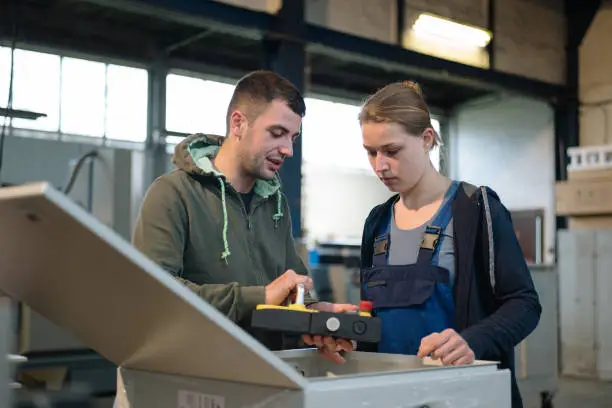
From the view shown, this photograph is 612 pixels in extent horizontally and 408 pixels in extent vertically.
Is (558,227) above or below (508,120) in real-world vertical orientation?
below

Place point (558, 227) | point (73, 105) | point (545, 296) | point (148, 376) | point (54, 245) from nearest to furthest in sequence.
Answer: point (54, 245) < point (148, 376) < point (545, 296) < point (73, 105) < point (558, 227)

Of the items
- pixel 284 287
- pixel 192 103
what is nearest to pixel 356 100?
pixel 192 103

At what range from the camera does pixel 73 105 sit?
5.85 m

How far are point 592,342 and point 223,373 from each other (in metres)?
5.91

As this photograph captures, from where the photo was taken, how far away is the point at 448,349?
826mm

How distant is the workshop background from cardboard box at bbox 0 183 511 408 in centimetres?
295

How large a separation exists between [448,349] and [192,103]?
578 centimetres

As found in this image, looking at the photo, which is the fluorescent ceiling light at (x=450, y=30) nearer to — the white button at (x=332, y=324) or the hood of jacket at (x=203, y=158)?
the hood of jacket at (x=203, y=158)

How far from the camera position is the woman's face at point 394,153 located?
46.4 inches

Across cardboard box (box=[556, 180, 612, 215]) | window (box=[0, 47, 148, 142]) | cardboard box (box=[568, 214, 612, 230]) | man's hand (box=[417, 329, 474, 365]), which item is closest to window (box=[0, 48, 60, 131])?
window (box=[0, 47, 148, 142])

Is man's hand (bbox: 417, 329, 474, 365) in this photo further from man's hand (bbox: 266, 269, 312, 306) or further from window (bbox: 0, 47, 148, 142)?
window (bbox: 0, 47, 148, 142)

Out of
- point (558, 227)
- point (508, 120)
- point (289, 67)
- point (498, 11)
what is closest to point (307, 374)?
point (289, 67)

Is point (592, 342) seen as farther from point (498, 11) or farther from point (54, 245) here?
point (54, 245)

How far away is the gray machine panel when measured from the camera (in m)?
0.52
